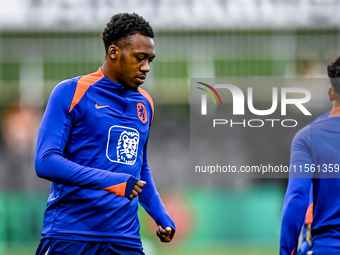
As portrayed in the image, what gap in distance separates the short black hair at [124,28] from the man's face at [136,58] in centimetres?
3

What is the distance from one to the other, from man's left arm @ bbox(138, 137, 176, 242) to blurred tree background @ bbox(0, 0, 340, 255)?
5212 millimetres

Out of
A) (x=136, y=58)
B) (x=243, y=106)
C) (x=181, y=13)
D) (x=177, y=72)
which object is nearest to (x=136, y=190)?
(x=136, y=58)

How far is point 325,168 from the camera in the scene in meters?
2.53

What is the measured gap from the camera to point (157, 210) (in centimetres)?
268

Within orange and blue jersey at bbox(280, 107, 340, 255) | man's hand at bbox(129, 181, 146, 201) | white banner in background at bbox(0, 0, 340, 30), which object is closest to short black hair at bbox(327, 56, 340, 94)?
orange and blue jersey at bbox(280, 107, 340, 255)

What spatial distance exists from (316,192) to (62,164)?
4.33 ft

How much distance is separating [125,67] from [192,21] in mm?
8890

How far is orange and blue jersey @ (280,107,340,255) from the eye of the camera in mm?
2510

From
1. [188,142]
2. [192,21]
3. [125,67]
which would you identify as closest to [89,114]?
[125,67]

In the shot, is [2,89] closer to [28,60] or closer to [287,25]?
[28,60]

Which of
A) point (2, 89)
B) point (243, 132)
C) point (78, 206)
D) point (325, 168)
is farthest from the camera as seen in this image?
point (2, 89)

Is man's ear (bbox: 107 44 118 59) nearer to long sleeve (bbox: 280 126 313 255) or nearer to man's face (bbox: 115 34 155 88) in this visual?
man's face (bbox: 115 34 155 88)

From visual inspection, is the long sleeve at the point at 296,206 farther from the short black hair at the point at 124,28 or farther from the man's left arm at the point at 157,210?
the short black hair at the point at 124,28

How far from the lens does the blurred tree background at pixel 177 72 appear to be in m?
8.16
